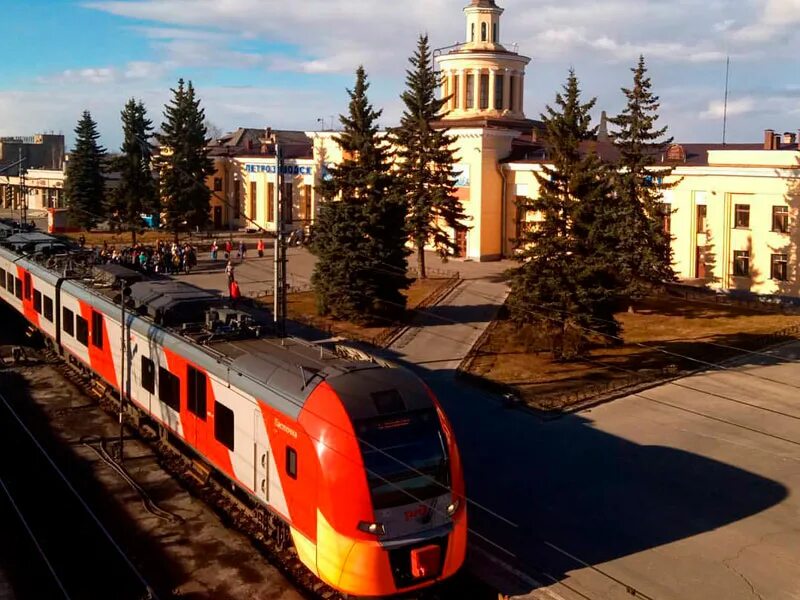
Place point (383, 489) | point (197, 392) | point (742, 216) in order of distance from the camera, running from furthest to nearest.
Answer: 1. point (742, 216)
2. point (197, 392)
3. point (383, 489)

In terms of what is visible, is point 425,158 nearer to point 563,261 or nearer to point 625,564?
point 563,261

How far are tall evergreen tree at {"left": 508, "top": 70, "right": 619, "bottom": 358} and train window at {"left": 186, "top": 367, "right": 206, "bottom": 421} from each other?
14.2 meters

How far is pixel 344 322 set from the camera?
3000cm

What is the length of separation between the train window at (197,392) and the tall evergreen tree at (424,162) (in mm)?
25287

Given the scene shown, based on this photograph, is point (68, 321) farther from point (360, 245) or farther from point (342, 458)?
point (342, 458)

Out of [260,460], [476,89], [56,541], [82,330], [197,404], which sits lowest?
[56,541]

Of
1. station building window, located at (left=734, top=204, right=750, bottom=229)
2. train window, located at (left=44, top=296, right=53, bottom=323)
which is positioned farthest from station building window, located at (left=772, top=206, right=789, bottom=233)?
train window, located at (left=44, top=296, right=53, bottom=323)

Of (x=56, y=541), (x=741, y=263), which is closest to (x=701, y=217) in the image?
(x=741, y=263)

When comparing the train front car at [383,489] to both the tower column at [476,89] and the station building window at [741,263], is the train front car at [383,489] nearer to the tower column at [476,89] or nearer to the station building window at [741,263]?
the station building window at [741,263]

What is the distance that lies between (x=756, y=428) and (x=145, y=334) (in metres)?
13.9

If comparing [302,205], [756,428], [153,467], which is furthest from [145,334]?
[302,205]

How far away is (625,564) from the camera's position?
11.9m

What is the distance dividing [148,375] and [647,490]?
956 centimetres

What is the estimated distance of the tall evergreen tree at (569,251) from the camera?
2527cm
